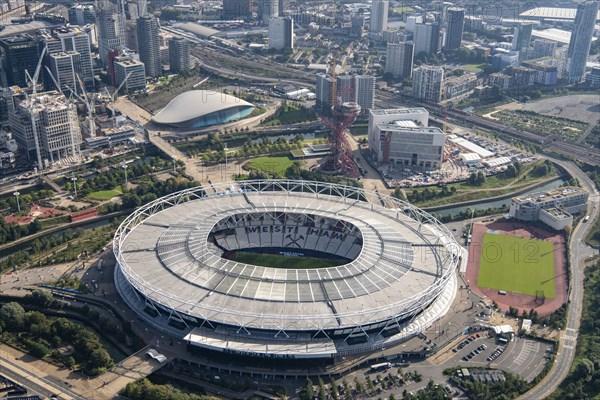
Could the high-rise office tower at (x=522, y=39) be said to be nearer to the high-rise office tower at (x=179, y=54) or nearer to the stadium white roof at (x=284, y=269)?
the high-rise office tower at (x=179, y=54)

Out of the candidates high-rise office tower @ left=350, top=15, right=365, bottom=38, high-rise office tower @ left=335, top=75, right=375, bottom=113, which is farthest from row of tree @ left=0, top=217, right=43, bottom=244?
high-rise office tower @ left=350, top=15, right=365, bottom=38

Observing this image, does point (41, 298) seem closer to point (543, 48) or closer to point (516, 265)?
point (516, 265)

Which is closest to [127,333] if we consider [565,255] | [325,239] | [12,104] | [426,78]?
[325,239]

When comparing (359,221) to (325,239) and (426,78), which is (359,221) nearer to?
(325,239)

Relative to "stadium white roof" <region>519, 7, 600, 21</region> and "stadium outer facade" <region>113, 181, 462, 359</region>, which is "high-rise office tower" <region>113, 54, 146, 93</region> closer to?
"stadium outer facade" <region>113, 181, 462, 359</region>

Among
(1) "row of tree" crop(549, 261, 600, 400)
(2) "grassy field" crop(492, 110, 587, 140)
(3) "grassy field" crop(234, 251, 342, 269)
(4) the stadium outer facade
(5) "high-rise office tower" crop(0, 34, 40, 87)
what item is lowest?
(1) "row of tree" crop(549, 261, 600, 400)

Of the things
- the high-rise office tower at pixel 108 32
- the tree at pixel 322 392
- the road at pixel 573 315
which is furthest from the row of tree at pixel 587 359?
the high-rise office tower at pixel 108 32

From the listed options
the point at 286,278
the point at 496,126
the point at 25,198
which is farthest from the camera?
the point at 496,126

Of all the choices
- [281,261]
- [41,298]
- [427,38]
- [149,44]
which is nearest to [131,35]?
[149,44]
